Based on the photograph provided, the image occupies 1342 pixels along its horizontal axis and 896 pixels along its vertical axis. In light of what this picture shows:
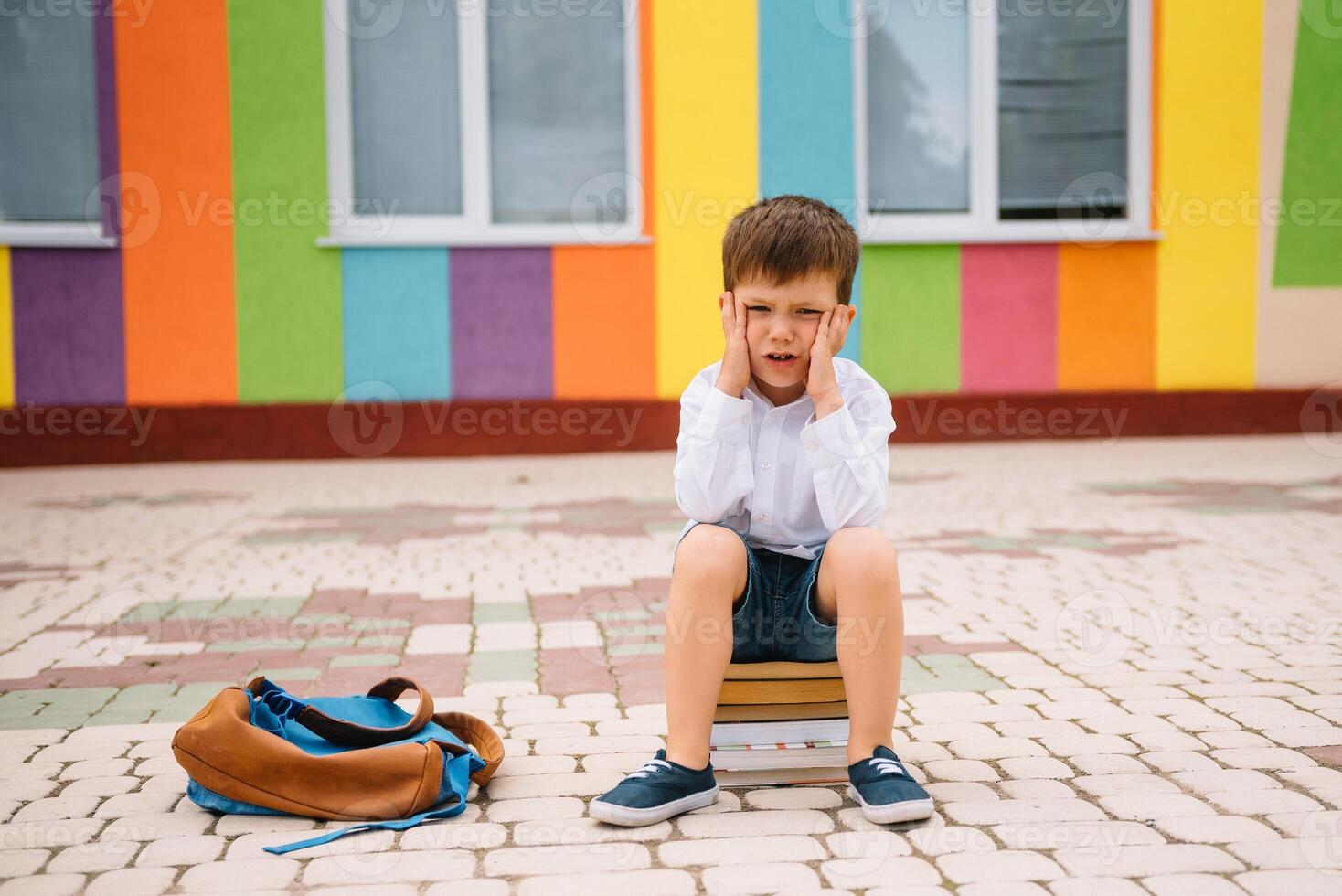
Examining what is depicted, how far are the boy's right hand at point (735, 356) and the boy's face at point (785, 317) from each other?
0.06 feet

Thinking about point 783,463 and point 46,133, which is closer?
point 783,463

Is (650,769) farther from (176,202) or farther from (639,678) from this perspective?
(176,202)

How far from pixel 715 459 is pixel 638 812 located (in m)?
0.72

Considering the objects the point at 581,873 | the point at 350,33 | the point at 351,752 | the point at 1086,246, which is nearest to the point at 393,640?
the point at 351,752

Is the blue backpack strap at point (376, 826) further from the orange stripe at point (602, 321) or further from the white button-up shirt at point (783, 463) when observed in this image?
the orange stripe at point (602, 321)

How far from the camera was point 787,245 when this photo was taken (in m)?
2.53

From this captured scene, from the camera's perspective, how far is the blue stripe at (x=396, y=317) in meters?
8.92
